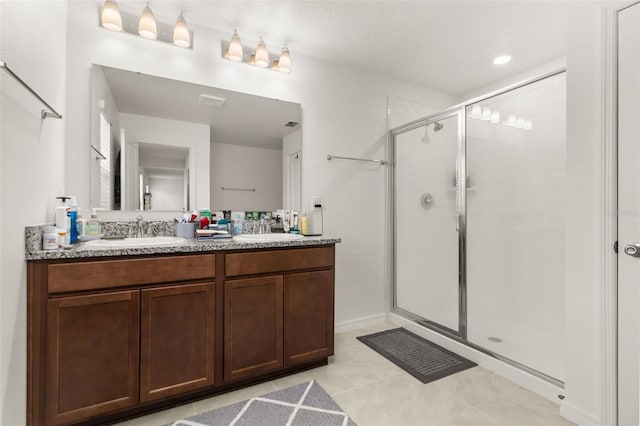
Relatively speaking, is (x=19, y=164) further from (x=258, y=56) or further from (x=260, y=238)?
(x=258, y=56)

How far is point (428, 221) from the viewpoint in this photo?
9.19 feet

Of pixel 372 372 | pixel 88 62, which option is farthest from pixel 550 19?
pixel 88 62

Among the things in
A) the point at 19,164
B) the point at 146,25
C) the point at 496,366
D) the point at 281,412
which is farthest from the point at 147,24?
the point at 496,366

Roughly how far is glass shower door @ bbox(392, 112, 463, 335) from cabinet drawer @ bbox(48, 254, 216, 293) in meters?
1.91

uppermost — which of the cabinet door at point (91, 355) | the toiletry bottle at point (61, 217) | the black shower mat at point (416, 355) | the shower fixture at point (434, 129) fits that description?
the shower fixture at point (434, 129)

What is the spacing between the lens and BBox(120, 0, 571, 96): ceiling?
6.54 ft

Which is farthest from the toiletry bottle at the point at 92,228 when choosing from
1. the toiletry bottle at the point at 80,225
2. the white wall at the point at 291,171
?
the white wall at the point at 291,171

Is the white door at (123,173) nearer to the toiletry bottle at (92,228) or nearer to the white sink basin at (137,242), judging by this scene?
the toiletry bottle at (92,228)

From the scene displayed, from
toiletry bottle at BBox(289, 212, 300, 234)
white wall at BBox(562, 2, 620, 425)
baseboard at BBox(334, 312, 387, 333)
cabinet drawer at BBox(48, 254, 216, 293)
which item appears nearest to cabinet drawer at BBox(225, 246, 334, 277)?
cabinet drawer at BBox(48, 254, 216, 293)

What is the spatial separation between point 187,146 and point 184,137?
7 centimetres

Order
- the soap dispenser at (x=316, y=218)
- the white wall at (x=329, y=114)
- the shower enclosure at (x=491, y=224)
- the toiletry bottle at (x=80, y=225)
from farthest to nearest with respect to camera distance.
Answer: the soap dispenser at (x=316, y=218), the shower enclosure at (x=491, y=224), the white wall at (x=329, y=114), the toiletry bottle at (x=80, y=225)

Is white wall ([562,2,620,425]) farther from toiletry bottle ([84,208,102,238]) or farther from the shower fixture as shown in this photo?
toiletry bottle ([84,208,102,238])

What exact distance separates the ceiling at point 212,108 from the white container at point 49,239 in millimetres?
973

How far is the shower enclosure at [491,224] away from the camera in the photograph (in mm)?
2023
